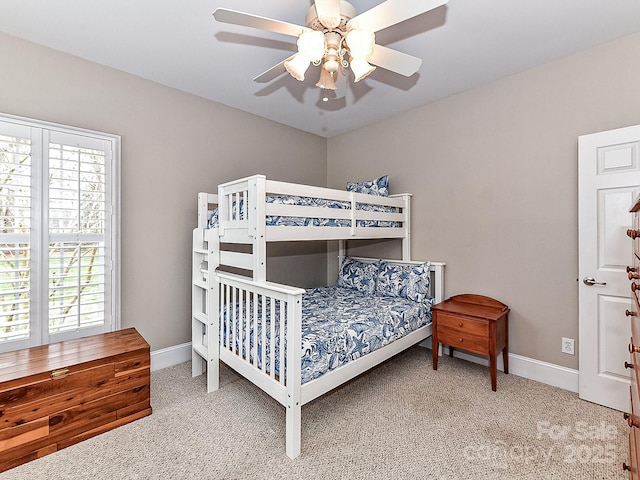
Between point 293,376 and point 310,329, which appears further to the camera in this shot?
point 310,329

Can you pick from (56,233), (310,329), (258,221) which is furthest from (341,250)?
(56,233)

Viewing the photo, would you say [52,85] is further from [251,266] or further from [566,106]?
[566,106]

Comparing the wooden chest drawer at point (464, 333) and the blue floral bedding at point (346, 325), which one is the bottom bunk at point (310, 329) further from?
the wooden chest drawer at point (464, 333)

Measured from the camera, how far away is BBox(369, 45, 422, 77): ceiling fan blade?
1858mm

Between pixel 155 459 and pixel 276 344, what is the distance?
870 millimetres

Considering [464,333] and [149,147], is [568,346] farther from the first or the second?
[149,147]

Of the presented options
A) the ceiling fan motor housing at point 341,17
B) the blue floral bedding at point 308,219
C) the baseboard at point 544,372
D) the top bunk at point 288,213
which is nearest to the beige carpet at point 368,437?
the baseboard at point 544,372

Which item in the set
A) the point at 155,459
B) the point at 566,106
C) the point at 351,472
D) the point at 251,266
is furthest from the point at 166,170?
the point at 566,106

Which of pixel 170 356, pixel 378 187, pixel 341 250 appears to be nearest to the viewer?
pixel 170 356

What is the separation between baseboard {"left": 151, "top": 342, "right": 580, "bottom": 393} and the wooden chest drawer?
48cm

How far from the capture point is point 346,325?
229 cm

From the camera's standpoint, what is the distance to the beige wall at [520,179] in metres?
2.39

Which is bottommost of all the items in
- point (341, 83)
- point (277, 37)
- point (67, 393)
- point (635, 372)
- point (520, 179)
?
point (67, 393)

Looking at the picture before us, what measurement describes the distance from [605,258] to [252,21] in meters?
2.70
